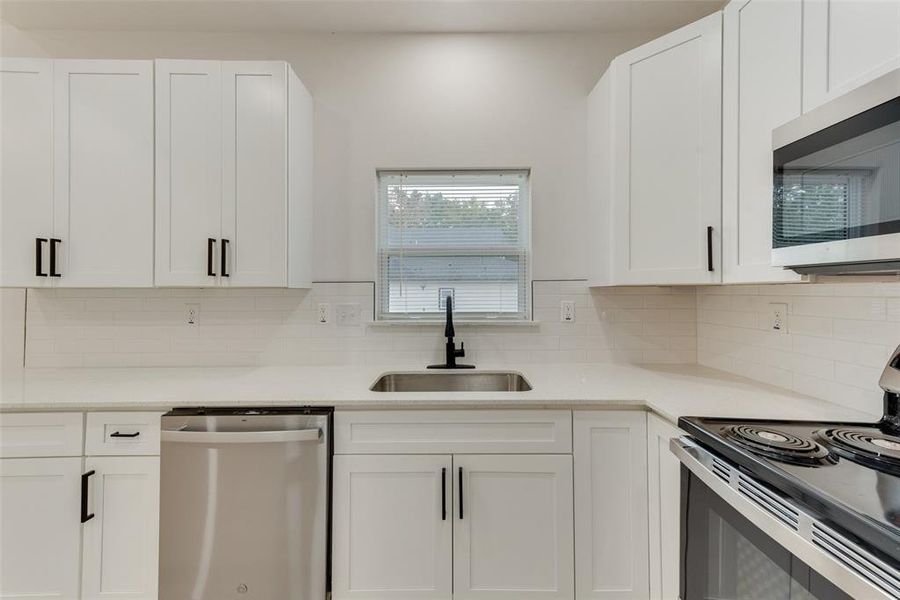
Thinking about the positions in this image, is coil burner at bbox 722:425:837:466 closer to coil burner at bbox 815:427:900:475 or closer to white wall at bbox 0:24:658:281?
coil burner at bbox 815:427:900:475

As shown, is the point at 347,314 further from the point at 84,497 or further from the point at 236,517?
the point at 84,497

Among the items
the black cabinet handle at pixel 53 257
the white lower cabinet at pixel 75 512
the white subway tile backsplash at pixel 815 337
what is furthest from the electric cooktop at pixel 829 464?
the black cabinet handle at pixel 53 257

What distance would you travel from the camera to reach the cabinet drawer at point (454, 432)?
153 cm

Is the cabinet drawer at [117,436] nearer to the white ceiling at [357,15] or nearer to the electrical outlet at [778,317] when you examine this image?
the white ceiling at [357,15]

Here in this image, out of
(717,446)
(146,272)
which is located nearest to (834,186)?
(717,446)

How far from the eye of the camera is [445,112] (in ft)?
7.21

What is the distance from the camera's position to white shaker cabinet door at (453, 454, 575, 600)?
153 cm

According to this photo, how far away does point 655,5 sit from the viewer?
2000 mm

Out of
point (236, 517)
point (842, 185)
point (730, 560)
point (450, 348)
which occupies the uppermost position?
point (842, 185)

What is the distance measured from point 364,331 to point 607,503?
53.7 inches

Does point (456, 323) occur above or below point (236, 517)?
above

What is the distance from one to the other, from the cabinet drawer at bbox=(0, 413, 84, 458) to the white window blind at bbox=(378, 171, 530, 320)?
130 cm

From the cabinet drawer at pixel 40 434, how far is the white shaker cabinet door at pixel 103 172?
604mm

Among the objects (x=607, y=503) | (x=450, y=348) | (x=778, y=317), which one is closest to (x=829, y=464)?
(x=607, y=503)
